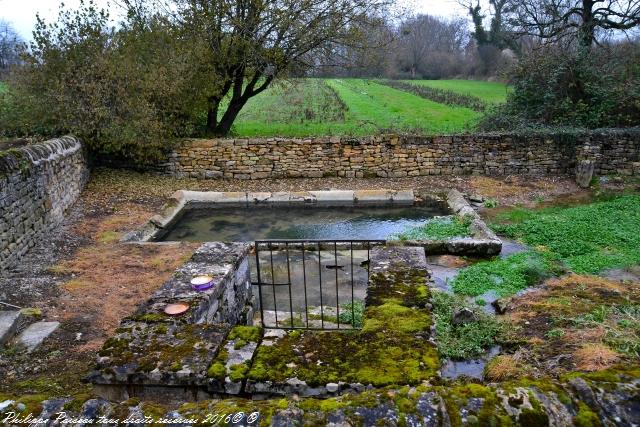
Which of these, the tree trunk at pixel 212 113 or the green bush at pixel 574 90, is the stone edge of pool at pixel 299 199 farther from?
the green bush at pixel 574 90

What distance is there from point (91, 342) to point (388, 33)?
13935mm

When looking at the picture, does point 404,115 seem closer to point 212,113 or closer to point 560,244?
point 212,113

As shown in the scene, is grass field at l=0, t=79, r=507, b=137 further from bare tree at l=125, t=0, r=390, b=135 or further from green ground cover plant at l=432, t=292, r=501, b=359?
green ground cover plant at l=432, t=292, r=501, b=359

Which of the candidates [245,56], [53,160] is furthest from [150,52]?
[53,160]

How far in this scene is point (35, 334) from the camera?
5.73 meters

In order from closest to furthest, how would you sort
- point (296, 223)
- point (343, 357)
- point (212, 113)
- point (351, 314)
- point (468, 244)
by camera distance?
point (343, 357), point (351, 314), point (468, 244), point (296, 223), point (212, 113)

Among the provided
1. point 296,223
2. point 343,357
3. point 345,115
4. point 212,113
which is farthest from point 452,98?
point 343,357

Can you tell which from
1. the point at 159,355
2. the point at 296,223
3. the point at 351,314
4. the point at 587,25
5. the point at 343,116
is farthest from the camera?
the point at 343,116

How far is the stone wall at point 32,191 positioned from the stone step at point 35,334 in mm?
2161

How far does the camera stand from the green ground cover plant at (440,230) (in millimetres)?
9336

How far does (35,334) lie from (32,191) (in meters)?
4.03

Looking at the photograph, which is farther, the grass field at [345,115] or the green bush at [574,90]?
Answer: the grass field at [345,115]

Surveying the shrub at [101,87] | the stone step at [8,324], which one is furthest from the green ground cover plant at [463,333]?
the shrub at [101,87]

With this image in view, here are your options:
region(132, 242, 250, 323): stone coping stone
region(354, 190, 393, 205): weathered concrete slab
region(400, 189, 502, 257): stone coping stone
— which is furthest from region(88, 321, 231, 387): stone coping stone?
region(354, 190, 393, 205): weathered concrete slab
